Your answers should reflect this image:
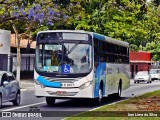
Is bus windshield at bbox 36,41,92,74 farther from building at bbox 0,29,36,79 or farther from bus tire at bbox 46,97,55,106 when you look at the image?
building at bbox 0,29,36,79

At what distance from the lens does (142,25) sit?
46594mm

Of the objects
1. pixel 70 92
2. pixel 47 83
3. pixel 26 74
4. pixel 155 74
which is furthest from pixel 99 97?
pixel 155 74

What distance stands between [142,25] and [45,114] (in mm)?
30083

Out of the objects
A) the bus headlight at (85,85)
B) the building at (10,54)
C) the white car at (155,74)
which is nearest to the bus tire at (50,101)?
the bus headlight at (85,85)

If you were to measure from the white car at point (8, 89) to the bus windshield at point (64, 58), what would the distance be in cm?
129

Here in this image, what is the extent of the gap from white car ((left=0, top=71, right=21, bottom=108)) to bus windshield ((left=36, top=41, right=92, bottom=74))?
1.29 meters

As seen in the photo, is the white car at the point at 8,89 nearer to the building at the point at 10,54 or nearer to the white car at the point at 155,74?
the building at the point at 10,54

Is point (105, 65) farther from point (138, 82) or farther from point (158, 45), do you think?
point (158, 45)

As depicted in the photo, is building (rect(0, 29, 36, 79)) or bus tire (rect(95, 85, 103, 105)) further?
building (rect(0, 29, 36, 79))

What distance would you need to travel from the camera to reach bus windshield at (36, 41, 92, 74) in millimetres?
20547

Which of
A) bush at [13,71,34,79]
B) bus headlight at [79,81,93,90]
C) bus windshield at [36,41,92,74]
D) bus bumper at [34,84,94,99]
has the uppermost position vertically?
bus windshield at [36,41,92,74]

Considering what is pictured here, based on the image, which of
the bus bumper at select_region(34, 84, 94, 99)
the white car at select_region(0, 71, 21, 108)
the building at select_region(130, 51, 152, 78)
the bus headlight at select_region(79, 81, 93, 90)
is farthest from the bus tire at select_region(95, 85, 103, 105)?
the building at select_region(130, 51, 152, 78)

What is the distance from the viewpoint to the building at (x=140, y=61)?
79062 millimetres

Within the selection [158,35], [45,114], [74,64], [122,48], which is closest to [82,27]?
[158,35]
